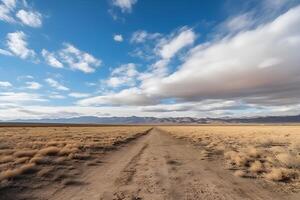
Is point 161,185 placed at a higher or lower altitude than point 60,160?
lower

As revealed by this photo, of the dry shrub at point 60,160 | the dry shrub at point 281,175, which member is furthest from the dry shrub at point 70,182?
the dry shrub at point 281,175

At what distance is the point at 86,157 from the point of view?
56.8ft

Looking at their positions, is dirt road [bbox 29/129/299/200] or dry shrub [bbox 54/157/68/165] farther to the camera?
dry shrub [bbox 54/157/68/165]

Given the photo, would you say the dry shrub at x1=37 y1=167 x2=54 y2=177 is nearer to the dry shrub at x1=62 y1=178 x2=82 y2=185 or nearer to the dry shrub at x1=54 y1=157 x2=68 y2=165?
the dry shrub at x1=62 y1=178 x2=82 y2=185

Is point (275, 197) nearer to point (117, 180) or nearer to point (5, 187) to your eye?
point (117, 180)

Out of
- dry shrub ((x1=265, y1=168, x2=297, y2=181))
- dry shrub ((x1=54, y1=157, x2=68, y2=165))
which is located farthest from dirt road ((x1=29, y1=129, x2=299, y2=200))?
dry shrub ((x1=54, y1=157, x2=68, y2=165))

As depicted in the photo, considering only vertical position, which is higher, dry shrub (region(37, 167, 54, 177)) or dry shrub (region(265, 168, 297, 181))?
dry shrub (region(37, 167, 54, 177))

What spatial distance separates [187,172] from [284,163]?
6.36 meters

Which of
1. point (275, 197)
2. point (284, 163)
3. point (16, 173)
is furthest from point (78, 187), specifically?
point (284, 163)

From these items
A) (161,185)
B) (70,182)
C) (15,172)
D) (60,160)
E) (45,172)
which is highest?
(60,160)

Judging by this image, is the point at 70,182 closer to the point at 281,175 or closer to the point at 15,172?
the point at 15,172

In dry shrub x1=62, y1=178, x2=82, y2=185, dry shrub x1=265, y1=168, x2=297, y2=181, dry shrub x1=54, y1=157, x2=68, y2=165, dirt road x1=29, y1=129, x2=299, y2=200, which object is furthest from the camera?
dry shrub x1=54, y1=157, x2=68, y2=165

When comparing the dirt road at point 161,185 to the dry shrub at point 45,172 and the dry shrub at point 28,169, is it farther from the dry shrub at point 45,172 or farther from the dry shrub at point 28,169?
the dry shrub at point 28,169

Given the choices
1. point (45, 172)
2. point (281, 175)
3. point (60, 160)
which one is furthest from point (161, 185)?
point (60, 160)
